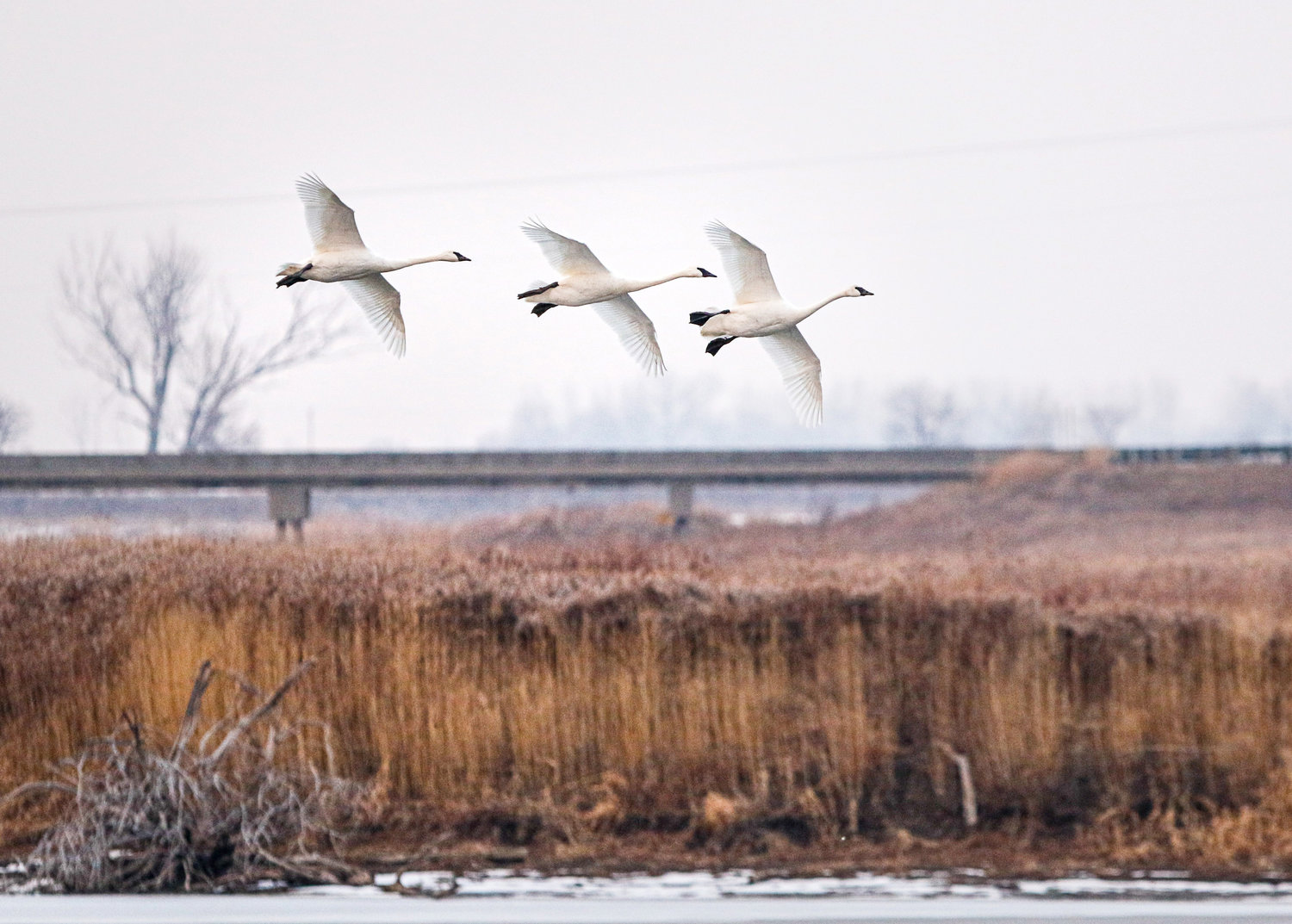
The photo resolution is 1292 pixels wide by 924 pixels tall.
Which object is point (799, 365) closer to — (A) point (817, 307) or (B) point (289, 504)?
(A) point (817, 307)

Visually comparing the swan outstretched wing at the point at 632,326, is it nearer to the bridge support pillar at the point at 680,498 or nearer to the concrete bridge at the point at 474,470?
the concrete bridge at the point at 474,470

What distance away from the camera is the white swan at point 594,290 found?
3891 mm

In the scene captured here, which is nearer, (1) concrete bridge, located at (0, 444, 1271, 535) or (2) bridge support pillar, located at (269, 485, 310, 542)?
(1) concrete bridge, located at (0, 444, 1271, 535)

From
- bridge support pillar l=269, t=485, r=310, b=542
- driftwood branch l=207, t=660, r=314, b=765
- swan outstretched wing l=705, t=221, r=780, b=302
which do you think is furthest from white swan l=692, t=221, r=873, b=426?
bridge support pillar l=269, t=485, r=310, b=542

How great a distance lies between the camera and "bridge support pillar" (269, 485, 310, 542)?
49781 mm

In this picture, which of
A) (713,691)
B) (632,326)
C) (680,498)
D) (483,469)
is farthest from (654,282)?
(680,498)

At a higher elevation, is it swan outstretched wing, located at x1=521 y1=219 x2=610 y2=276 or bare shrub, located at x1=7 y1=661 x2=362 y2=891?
swan outstretched wing, located at x1=521 y1=219 x2=610 y2=276

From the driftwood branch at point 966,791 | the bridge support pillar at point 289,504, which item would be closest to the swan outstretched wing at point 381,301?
the driftwood branch at point 966,791

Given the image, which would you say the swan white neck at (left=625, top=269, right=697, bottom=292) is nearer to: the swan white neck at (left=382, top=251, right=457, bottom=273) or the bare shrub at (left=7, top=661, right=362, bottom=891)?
the swan white neck at (left=382, top=251, right=457, bottom=273)

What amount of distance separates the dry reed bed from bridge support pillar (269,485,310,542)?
29.1 meters

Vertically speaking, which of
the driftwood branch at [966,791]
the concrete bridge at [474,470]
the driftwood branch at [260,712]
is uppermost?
the concrete bridge at [474,470]

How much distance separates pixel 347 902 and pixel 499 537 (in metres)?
29.4

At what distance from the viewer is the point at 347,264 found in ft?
12.9

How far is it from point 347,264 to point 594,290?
26.2 inches
